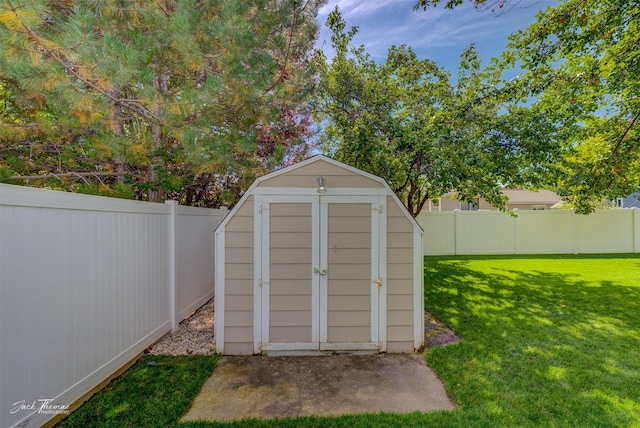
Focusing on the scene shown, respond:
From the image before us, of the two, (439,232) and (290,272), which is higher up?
(439,232)

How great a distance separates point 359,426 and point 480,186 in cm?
435

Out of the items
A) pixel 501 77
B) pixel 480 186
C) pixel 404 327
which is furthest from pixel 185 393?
pixel 501 77

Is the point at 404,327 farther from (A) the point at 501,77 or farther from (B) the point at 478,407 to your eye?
(A) the point at 501,77

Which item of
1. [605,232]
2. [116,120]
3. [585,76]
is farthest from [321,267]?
[605,232]

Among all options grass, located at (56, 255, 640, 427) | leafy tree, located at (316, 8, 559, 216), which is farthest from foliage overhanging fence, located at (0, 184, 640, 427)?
leafy tree, located at (316, 8, 559, 216)

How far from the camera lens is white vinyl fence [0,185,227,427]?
1.71 m

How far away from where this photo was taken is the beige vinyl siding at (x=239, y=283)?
3240 mm

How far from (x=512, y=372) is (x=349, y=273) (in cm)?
191

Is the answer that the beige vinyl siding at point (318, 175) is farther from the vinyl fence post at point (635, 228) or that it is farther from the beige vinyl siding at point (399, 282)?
the vinyl fence post at point (635, 228)

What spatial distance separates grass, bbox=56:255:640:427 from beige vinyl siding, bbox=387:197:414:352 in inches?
15.9

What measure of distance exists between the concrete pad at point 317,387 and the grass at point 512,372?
12cm

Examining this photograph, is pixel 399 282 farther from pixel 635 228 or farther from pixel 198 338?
pixel 635 228

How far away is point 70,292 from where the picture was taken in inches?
84.1

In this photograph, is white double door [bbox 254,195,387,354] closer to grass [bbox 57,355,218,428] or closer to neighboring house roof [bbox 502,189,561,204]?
grass [bbox 57,355,218,428]
